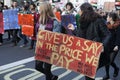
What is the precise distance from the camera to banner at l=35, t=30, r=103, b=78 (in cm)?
499

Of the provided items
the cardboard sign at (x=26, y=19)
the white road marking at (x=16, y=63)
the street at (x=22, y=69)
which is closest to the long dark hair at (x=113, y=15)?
the street at (x=22, y=69)

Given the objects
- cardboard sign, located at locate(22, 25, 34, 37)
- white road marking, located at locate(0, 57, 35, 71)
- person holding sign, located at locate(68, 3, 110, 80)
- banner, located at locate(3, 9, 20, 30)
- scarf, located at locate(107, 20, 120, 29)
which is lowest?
white road marking, located at locate(0, 57, 35, 71)

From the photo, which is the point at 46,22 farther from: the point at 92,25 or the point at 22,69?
the point at 22,69

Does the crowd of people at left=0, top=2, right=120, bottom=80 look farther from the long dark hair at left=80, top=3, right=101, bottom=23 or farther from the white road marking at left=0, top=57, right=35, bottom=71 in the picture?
the white road marking at left=0, top=57, right=35, bottom=71

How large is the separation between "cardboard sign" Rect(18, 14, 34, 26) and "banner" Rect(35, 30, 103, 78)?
4964 millimetres

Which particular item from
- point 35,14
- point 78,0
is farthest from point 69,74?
point 78,0

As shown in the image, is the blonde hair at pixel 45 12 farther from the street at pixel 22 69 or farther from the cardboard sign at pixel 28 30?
the cardboard sign at pixel 28 30

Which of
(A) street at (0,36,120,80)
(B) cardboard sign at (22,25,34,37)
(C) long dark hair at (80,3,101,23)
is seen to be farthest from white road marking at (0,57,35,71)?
(C) long dark hair at (80,3,101,23)

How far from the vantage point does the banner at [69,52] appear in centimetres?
499

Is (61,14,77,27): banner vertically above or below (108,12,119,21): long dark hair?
below

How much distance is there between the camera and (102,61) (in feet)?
16.6

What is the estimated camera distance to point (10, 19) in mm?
11492

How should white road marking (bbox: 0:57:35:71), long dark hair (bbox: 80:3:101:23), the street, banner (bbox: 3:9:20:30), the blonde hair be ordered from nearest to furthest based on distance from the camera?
1. long dark hair (bbox: 80:3:101:23)
2. the blonde hair
3. the street
4. white road marking (bbox: 0:57:35:71)
5. banner (bbox: 3:9:20:30)

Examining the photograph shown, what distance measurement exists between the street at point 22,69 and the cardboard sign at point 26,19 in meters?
0.92
